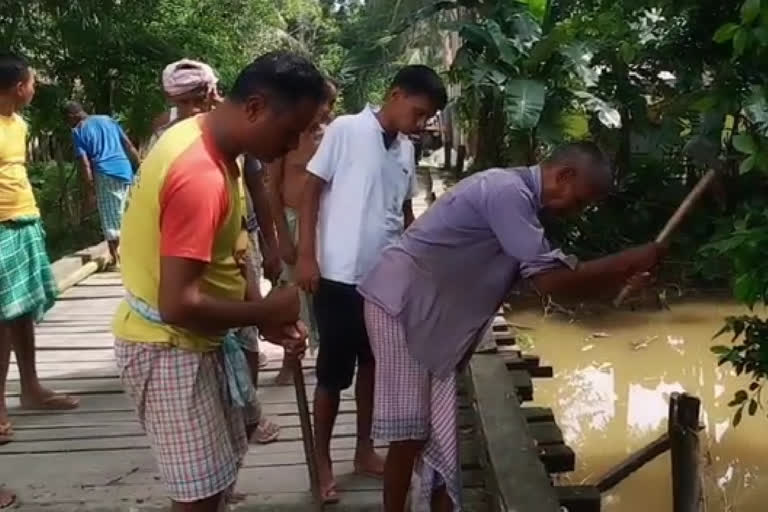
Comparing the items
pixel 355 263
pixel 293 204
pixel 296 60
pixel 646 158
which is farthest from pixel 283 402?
pixel 646 158

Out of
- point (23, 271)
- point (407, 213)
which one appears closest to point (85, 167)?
point (23, 271)

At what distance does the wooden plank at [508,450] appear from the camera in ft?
8.99

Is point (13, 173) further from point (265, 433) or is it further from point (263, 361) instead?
point (263, 361)

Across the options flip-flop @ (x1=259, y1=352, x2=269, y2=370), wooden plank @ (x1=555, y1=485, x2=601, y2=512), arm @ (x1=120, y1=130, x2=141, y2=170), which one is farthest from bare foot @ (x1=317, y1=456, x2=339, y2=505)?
arm @ (x1=120, y1=130, x2=141, y2=170)

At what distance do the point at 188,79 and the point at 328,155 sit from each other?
0.73 meters

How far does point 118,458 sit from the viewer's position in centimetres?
372

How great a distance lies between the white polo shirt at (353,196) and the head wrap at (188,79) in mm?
671

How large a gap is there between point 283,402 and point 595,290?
201 cm

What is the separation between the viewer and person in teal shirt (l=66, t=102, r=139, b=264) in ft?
24.2

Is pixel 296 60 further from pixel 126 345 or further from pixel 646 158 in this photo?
pixel 646 158

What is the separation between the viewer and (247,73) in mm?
2104

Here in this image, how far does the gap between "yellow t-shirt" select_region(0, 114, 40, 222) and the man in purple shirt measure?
1.56 metres

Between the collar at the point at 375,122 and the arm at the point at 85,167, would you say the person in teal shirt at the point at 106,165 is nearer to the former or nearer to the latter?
the arm at the point at 85,167

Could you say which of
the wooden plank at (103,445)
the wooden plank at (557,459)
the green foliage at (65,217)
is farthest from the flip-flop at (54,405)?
the green foliage at (65,217)
